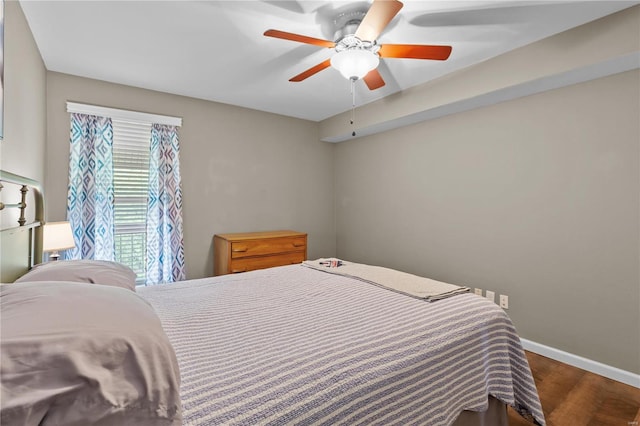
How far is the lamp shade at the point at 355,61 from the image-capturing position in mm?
1871

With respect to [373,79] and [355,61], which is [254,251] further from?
[355,61]

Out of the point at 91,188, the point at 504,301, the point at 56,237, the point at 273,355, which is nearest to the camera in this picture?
the point at 273,355

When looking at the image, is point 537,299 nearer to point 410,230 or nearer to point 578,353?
point 578,353

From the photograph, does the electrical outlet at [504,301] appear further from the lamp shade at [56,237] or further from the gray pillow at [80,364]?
the lamp shade at [56,237]

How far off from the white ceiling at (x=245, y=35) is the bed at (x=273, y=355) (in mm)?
1624

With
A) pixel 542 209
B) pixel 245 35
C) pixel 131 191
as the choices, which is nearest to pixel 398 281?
pixel 542 209

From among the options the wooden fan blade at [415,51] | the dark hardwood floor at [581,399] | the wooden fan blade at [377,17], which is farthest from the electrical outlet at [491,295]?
the wooden fan blade at [377,17]

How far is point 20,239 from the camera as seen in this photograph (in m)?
1.61

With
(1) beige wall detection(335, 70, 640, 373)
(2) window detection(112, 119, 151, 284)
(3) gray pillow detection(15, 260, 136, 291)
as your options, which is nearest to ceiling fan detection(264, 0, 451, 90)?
(1) beige wall detection(335, 70, 640, 373)

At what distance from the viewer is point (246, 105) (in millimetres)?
3736

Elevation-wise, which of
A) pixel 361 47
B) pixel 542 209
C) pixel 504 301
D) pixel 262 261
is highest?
pixel 361 47

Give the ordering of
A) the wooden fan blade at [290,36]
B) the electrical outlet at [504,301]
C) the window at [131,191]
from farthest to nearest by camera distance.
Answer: the window at [131,191] → the electrical outlet at [504,301] → the wooden fan blade at [290,36]

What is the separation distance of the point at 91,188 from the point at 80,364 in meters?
2.89

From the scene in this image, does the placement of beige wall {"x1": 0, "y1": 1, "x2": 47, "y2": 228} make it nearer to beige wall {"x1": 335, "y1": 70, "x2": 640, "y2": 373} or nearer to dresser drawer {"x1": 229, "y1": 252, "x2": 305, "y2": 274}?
dresser drawer {"x1": 229, "y1": 252, "x2": 305, "y2": 274}
